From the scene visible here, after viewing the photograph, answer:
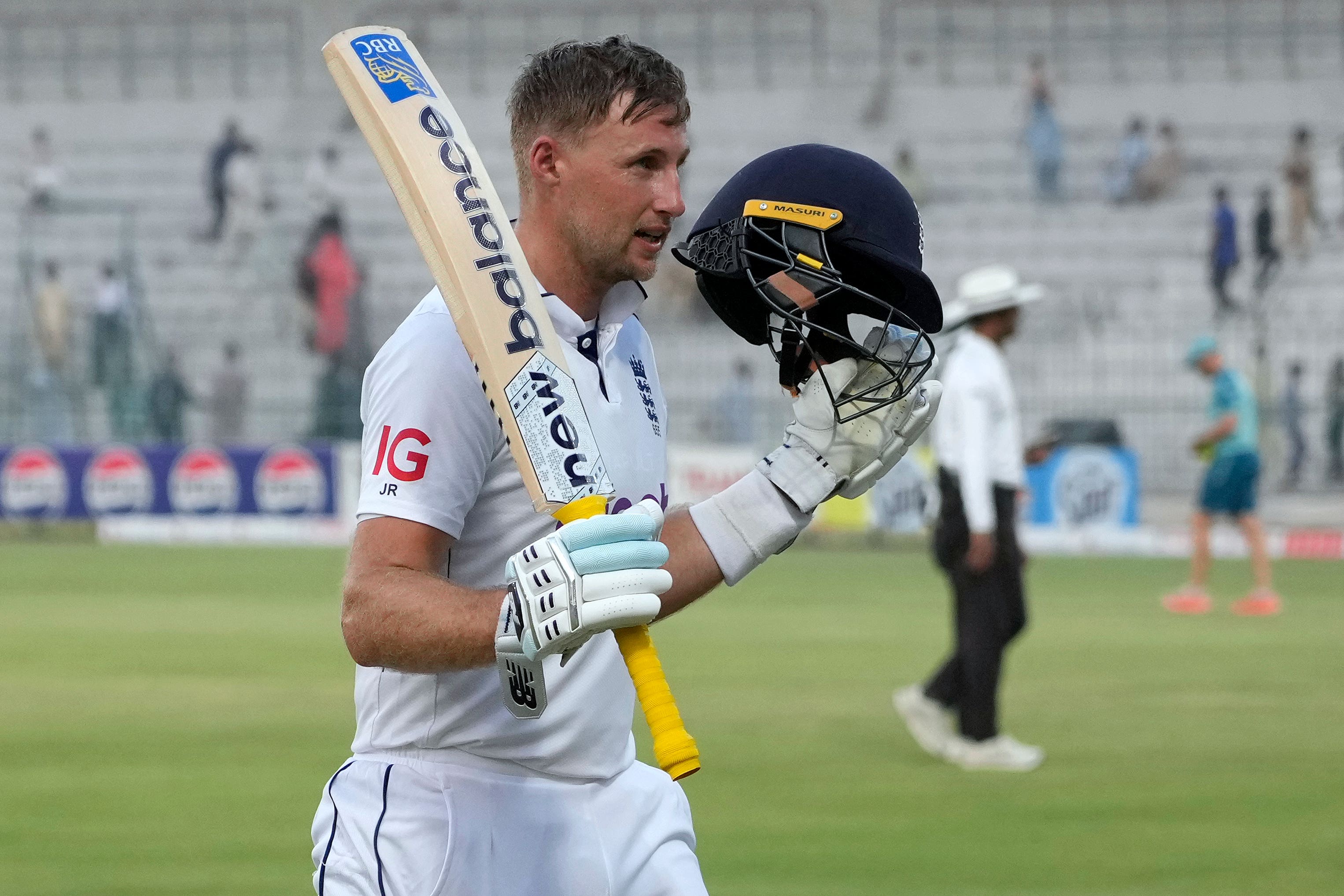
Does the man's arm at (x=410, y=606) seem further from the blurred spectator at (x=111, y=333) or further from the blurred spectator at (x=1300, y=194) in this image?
the blurred spectator at (x=1300, y=194)

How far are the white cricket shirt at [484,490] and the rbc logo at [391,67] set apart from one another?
34 cm

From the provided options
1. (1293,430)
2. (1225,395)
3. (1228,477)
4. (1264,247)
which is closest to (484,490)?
(1228,477)

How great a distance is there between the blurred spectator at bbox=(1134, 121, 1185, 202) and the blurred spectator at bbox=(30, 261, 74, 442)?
15402 millimetres

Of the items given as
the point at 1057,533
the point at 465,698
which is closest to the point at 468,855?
the point at 465,698

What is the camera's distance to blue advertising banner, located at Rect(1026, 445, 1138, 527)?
1995 centimetres

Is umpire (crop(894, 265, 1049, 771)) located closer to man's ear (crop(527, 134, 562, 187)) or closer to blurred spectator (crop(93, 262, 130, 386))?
man's ear (crop(527, 134, 562, 187))

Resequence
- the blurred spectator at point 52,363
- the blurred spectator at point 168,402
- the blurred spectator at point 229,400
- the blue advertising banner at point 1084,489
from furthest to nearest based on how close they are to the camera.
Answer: the blurred spectator at point 229,400
the blurred spectator at point 52,363
the blurred spectator at point 168,402
the blue advertising banner at point 1084,489

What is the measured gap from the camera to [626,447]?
330cm

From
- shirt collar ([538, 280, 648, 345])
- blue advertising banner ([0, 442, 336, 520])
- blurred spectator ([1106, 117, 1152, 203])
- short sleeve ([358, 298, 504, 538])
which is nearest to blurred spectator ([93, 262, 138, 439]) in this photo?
blue advertising banner ([0, 442, 336, 520])

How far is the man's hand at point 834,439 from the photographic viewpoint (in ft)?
9.96

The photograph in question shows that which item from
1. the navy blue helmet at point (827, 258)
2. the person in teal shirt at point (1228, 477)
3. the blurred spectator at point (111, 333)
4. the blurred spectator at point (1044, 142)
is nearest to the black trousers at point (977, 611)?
the navy blue helmet at point (827, 258)

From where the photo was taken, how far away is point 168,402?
77.8 ft

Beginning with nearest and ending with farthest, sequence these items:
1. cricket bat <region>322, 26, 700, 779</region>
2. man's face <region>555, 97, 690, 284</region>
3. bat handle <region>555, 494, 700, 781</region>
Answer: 1. bat handle <region>555, 494, 700, 781</region>
2. cricket bat <region>322, 26, 700, 779</region>
3. man's face <region>555, 97, 690, 284</region>

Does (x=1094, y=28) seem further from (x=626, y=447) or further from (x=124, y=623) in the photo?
(x=626, y=447)
